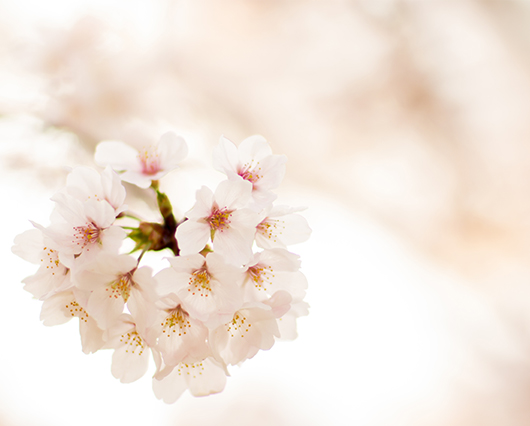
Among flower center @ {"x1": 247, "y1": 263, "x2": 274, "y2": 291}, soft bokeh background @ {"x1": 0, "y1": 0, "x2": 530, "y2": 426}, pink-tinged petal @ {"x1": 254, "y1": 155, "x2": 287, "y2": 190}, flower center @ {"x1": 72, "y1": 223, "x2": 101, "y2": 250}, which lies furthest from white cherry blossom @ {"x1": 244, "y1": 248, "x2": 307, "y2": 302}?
soft bokeh background @ {"x1": 0, "y1": 0, "x2": 530, "y2": 426}

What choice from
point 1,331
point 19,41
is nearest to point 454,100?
point 19,41

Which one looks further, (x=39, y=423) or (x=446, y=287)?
(x=446, y=287)

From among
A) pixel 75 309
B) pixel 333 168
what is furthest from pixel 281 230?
pixel 333 168

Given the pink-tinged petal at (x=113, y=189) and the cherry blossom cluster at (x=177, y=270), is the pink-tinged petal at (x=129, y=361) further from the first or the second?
the pink-tinged petal at (x=113, y=189)

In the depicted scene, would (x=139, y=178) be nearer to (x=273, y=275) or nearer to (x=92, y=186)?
(x=92, y=186)

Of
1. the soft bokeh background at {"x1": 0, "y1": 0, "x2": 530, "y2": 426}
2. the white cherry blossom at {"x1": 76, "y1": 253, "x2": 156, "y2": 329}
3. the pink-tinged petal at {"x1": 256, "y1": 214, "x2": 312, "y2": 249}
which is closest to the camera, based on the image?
the white cherry blossom at {"x1": 76, "y1": 253, "x2": 156, "y2": 329}

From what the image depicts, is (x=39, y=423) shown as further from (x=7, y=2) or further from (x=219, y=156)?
(x=7, y=2)

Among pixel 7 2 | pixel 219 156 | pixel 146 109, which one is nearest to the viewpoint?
pixel 219 156

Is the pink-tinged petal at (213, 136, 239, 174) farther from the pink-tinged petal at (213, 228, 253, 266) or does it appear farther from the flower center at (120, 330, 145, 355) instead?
the flower center at (120, 330, 145, 355)
